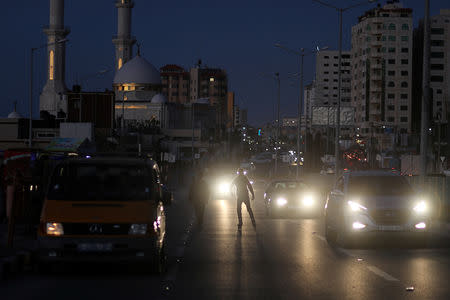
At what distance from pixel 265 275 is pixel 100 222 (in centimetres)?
267

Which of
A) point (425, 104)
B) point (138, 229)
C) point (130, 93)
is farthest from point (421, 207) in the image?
point (130, 93)

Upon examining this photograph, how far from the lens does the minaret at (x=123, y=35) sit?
4972 inches

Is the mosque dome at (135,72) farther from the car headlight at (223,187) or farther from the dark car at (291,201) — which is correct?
the dark car at (291,201)

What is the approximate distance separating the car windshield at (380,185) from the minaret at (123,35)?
363ft

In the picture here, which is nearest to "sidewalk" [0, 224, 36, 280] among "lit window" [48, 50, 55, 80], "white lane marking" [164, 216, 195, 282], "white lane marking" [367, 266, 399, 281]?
"white lane marking" [164, 216, 195, 282]

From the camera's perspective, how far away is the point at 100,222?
40.8 feet

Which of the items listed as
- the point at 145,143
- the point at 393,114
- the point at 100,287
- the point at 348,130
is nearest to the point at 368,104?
the point at 393,114

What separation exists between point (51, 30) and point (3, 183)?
94.7 m

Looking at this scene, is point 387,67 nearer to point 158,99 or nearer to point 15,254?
point 158,99

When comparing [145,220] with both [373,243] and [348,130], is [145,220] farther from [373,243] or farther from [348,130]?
[348,130]

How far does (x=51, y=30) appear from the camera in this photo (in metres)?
113

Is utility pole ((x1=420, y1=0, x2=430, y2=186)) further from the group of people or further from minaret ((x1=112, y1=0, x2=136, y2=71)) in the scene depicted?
minaret ((x1=112, y1=0, x2=136, y2=71))

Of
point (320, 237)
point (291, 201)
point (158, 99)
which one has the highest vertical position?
point (158, 99)

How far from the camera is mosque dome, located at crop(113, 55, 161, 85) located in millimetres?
137000
